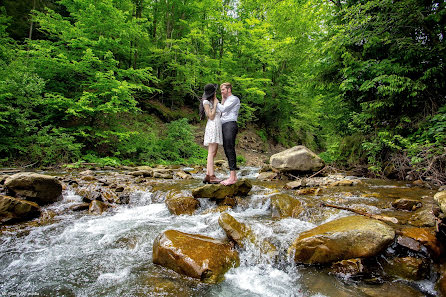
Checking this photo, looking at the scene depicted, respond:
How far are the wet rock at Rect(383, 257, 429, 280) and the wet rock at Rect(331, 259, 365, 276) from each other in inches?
12.1

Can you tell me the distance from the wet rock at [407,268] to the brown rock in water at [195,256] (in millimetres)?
1851

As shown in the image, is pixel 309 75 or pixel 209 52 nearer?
pixel 309 75

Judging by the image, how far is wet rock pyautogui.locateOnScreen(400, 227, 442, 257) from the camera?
264 cm

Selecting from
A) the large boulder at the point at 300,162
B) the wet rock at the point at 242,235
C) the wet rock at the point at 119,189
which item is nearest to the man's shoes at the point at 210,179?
the wet rock at the point at 242,235

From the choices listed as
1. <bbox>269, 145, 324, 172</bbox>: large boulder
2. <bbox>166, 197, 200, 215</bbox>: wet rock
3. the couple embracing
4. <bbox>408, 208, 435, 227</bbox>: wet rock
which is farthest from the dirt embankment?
<bbox>408, 208, 435, 227</bbox>: wet rock

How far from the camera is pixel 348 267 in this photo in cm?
263

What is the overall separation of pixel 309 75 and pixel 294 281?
9.59m

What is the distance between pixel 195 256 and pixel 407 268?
252 cm

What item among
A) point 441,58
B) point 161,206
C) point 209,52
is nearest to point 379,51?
point 441,58

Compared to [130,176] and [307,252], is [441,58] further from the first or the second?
[130,176]

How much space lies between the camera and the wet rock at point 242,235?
3080 millimetres

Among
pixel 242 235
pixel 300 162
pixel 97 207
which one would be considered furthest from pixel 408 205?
pixel 97 207

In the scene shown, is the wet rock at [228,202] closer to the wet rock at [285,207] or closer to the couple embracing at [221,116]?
the couple embracing at [221,116]

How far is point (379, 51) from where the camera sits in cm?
738
